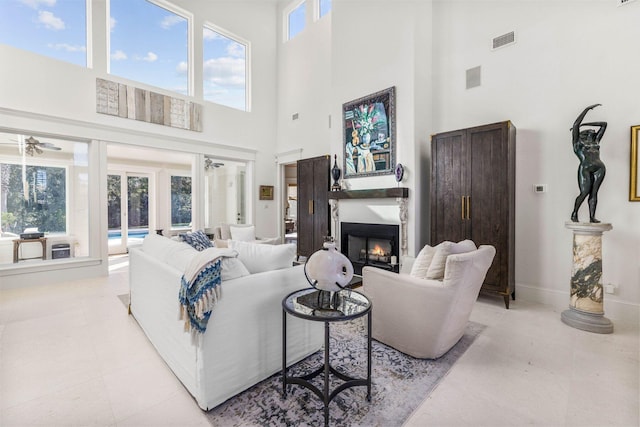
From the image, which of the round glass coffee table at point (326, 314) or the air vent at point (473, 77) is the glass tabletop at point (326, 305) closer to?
the round glass coffee table at point (326, 314)

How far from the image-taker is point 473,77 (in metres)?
3.97

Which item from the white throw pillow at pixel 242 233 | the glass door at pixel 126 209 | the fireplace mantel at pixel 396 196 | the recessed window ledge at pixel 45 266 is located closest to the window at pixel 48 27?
the recessed window ledge at pixel 45 266

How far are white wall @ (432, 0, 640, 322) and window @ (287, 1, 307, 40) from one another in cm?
368

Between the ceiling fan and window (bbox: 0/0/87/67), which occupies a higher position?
window (bbox: 0/0/87/67)

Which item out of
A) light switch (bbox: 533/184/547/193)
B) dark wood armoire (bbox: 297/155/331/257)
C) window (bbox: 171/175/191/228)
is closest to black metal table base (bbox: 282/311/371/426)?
light switch (bbox: 533/184/547/193)

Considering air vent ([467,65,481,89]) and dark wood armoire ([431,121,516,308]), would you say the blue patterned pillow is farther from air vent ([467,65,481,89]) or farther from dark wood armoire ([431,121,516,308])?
air vent ([467,65,481,89])

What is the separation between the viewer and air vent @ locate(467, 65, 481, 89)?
3.93 metres

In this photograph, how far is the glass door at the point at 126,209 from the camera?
7.13 m

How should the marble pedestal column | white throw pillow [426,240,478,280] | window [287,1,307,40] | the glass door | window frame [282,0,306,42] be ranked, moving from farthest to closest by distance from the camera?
the glass door → window frame [282,0,306,42] → window [287,1,307,40] → the marble pedestal column → white throw pillow [426,240,478,280]

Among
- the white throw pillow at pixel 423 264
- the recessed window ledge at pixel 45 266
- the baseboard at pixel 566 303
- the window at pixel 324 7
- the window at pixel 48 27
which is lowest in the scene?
the baseboard at pixel 566 303

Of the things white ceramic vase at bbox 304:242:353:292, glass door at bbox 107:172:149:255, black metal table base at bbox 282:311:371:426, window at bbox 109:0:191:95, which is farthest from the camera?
glass door at bbox 107:172:149:255

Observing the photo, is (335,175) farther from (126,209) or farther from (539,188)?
(126,209)

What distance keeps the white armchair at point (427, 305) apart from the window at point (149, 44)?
18.7ft

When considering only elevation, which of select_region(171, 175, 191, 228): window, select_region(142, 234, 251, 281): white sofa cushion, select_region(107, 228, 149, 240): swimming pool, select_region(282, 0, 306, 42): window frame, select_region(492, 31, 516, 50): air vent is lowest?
select_region(107, 228, 149, 240): swimming pool
